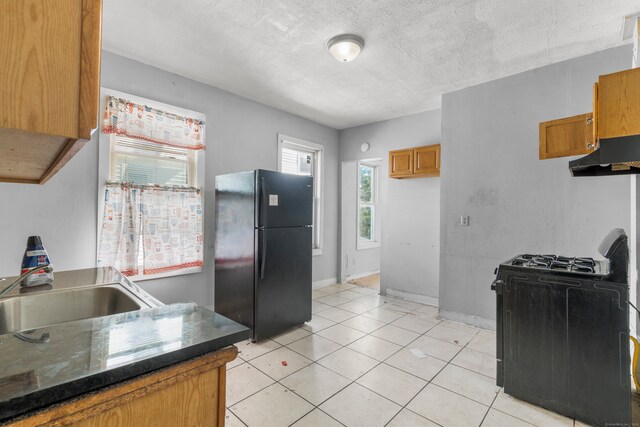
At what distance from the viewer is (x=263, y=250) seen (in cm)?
289

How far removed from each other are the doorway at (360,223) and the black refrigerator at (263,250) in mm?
2043

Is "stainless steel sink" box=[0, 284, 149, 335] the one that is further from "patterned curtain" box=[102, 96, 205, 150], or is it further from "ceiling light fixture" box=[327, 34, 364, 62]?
"ceiling light fixture" box=[327, 34, 364, 62]

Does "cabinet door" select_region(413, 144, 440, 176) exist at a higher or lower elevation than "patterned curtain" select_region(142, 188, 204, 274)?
higher

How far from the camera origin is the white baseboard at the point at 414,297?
414 centimetres

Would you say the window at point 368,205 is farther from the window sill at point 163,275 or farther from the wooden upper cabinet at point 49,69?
the wooden upper cabinet at point 49,69

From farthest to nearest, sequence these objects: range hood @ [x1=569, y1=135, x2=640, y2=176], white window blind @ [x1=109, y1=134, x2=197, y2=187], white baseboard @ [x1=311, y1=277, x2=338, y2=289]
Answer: white baseboard @ [x1=311, y1=277, x2=338, y2=289] → white window blind @ [x1=109, y1=134, x2=197, y2=187] → range hood @ [x1=569, y1=135, x2=640, y2=176]

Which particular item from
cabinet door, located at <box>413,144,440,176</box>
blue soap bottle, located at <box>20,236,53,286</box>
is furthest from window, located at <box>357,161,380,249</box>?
blue soap bottle, located at <box>20,236,53,286</box>

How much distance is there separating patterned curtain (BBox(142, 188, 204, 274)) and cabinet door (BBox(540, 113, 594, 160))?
3.39 meters

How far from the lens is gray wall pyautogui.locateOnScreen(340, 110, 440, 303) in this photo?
419 centimetres

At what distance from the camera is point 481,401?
79.9 inches

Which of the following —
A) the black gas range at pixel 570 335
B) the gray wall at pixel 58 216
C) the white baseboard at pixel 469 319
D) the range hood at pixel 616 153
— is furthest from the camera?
the white baseboard at pixel 469 319

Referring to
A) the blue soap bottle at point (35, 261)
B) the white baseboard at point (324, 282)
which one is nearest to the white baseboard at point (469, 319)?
the white baseboard at point (324, 282)

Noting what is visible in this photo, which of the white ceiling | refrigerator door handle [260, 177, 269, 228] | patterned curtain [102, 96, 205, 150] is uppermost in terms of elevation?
the white ceiling

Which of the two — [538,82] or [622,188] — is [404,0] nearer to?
[538,82]
